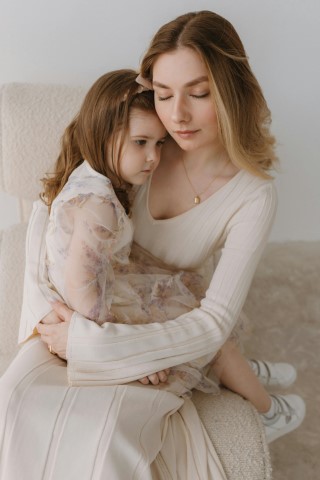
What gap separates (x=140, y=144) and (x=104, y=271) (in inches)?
11.8

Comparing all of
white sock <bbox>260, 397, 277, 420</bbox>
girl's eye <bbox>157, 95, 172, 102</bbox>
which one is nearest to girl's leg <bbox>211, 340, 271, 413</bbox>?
white sock <bbox>260, 397, 277, 420</bbox>

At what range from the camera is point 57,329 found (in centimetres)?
167

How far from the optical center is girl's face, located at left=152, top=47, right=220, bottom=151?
156cm

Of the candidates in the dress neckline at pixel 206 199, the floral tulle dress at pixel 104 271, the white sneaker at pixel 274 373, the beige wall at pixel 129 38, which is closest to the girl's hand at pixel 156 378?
the floral tulle dress at pixel 104 271

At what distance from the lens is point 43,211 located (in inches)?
73.9

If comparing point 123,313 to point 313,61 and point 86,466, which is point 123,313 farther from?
point 313,61

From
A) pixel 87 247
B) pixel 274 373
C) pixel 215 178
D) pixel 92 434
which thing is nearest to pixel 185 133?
pixel 215 178

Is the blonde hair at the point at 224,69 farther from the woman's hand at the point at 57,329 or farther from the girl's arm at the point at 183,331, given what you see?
the woman's hand at the point at 57,329

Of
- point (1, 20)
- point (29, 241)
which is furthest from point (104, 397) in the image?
point (1, 20)

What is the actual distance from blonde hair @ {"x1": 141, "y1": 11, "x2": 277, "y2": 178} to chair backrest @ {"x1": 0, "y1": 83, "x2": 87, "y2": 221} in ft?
1.41

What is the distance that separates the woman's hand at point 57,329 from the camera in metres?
1.65

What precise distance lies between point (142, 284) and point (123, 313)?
104 mm

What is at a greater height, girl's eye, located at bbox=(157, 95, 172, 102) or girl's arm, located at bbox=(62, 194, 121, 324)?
girl's eye, located at bbox=(157, 95, 172, 102)

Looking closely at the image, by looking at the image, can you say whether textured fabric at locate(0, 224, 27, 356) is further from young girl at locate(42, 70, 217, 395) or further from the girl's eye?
the girl's eye
